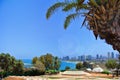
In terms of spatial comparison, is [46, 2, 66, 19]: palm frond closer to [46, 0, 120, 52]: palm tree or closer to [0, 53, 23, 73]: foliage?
[46, 0, 120, 52]: palm tree

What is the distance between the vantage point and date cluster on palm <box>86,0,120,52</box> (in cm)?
1614

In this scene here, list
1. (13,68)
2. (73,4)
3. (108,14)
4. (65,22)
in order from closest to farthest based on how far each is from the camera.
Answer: (108,14) < (73,4) < (65,22) < (13,68)

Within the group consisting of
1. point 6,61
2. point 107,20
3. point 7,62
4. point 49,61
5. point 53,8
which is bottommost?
point 7,62

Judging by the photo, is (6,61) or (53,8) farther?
(6,61)

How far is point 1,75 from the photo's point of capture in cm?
3269

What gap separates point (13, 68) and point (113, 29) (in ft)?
94.0

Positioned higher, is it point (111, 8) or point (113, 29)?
point (111, 8)

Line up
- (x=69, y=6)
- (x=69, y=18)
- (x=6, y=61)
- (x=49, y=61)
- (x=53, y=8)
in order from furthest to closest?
(x=49, y=61)
(x=6, y=61)
(x=69, y=18)
(x=53, y=8)
(x=69, y=6)

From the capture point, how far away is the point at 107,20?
16.1 m

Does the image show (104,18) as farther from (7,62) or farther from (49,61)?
(49,61)

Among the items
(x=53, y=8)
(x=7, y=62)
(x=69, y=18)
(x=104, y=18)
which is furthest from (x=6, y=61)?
(x=104, y=18)

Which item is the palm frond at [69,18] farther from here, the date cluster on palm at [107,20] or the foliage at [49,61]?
the foliage at [49,61]

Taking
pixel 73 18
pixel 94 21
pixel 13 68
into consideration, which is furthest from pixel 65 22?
pixel 13 68

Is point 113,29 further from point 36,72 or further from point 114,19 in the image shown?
point 36,72
